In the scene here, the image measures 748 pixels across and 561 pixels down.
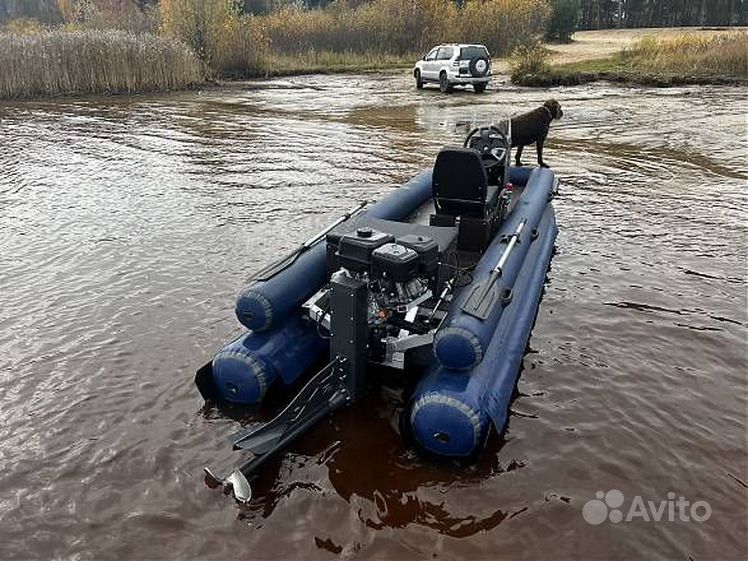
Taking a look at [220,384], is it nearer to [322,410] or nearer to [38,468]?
[322,410]

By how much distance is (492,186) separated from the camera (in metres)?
5.66

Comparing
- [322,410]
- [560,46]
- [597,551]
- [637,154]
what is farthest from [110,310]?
[560,46]

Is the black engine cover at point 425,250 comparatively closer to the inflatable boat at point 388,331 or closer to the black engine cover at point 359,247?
the inflatable boat at point 388,331

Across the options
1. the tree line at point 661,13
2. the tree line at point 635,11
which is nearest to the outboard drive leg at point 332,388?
the tree line at point 635,11

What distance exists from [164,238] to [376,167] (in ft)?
14.0

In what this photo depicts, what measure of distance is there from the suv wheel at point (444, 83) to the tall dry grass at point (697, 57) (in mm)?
7133

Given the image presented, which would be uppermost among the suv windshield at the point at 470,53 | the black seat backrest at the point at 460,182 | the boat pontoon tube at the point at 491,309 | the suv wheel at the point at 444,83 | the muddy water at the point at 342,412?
the suv windshield at the point at 470,53

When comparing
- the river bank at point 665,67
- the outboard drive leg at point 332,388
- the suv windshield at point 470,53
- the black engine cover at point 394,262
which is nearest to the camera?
the outboard drive leg at point 332,388

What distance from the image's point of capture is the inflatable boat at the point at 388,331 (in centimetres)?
358

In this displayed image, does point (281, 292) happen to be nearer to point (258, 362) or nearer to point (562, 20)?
point (258, 362)

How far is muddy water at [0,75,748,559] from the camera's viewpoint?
3.29 meters

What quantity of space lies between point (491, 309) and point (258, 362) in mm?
1505

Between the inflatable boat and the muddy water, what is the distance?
27 cm

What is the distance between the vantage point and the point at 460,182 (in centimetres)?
509
